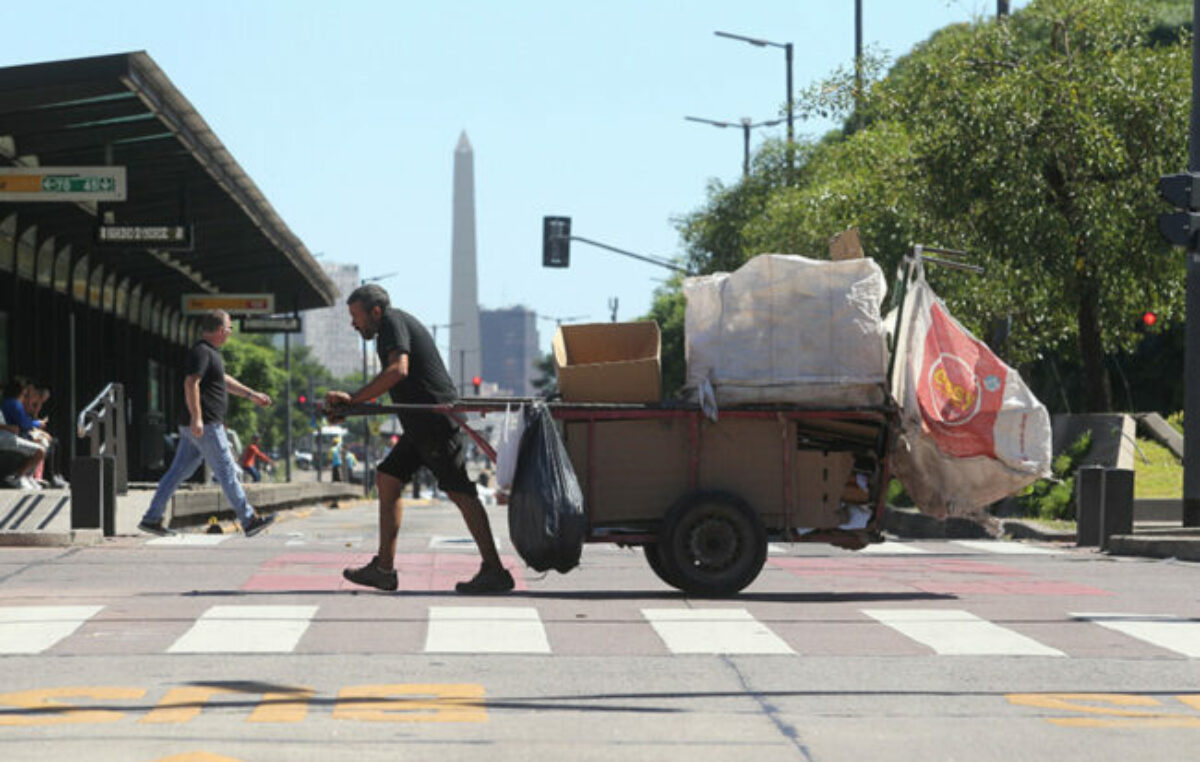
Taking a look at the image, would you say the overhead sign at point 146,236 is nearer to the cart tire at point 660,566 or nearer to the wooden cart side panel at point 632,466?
the cart tire at point 660,566

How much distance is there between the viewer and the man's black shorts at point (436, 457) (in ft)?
41.7

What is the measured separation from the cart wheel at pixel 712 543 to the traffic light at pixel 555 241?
114ft

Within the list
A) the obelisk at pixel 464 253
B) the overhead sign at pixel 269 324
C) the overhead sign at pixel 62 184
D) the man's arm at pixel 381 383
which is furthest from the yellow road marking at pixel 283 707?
the obelisk at pixel 464 253

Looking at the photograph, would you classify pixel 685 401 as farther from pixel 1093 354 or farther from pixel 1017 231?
pixel 1093 354

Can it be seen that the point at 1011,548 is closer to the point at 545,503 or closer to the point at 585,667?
the point at 545,503

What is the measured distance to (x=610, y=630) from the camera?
35.9 ft

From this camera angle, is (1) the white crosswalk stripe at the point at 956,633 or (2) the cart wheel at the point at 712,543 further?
(2) the cart wheel at the point at 712,543

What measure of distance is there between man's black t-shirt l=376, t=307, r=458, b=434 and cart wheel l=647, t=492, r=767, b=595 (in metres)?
1.55

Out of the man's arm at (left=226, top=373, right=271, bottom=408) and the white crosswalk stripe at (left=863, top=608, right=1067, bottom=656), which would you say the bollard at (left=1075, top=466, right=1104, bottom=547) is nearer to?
the man's arm at (left=226, top=373, right=271, bottom=408)

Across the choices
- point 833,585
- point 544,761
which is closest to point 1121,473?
point 833,585

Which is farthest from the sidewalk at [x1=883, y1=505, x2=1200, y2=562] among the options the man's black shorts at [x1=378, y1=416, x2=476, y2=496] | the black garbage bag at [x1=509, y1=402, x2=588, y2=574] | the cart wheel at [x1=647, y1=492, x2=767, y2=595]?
the man's black shorts at [x1=378, y1=416, x2=476, y2=496]

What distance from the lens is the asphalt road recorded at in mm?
7395

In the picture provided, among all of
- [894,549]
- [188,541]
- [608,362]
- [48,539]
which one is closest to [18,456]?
[188,541]

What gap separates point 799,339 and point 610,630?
2.70 meters
